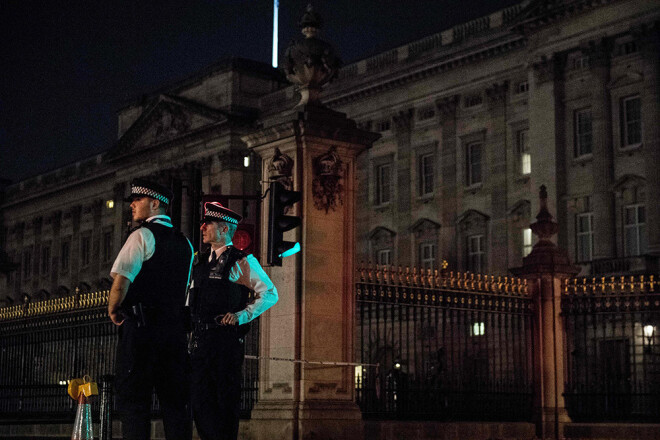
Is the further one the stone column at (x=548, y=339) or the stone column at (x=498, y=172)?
the stone column at (x=498, y=172)

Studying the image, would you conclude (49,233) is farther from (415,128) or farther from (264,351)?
(264,351)

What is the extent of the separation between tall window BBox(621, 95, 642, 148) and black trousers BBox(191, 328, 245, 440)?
36452 millimetres

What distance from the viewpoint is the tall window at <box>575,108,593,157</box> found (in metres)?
46.3

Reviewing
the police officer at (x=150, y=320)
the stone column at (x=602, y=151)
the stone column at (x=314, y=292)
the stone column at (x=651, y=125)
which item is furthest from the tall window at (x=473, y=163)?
the police officer at (x=150, y=320)

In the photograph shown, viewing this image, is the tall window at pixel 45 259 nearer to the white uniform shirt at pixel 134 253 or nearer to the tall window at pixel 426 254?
the tall window at pixel 426 254

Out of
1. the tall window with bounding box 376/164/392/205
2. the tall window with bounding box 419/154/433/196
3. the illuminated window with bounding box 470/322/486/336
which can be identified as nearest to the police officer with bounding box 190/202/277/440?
the illuminated window with bounding box 470/322/486/336

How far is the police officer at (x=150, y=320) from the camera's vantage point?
29.0 feet

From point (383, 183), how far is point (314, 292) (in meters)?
43.9

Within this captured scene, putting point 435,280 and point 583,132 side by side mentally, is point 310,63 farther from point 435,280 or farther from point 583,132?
point 583,132

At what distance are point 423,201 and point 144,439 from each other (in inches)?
1879

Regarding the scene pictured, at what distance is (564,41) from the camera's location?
47.0 m

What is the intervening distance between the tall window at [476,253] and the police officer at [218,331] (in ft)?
140

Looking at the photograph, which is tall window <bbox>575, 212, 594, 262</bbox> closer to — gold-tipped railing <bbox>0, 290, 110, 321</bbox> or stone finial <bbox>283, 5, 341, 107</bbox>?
gold-tipped railing <bbox>0, 290, 110, 321</bbox>

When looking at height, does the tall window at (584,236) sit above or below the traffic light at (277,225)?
above
